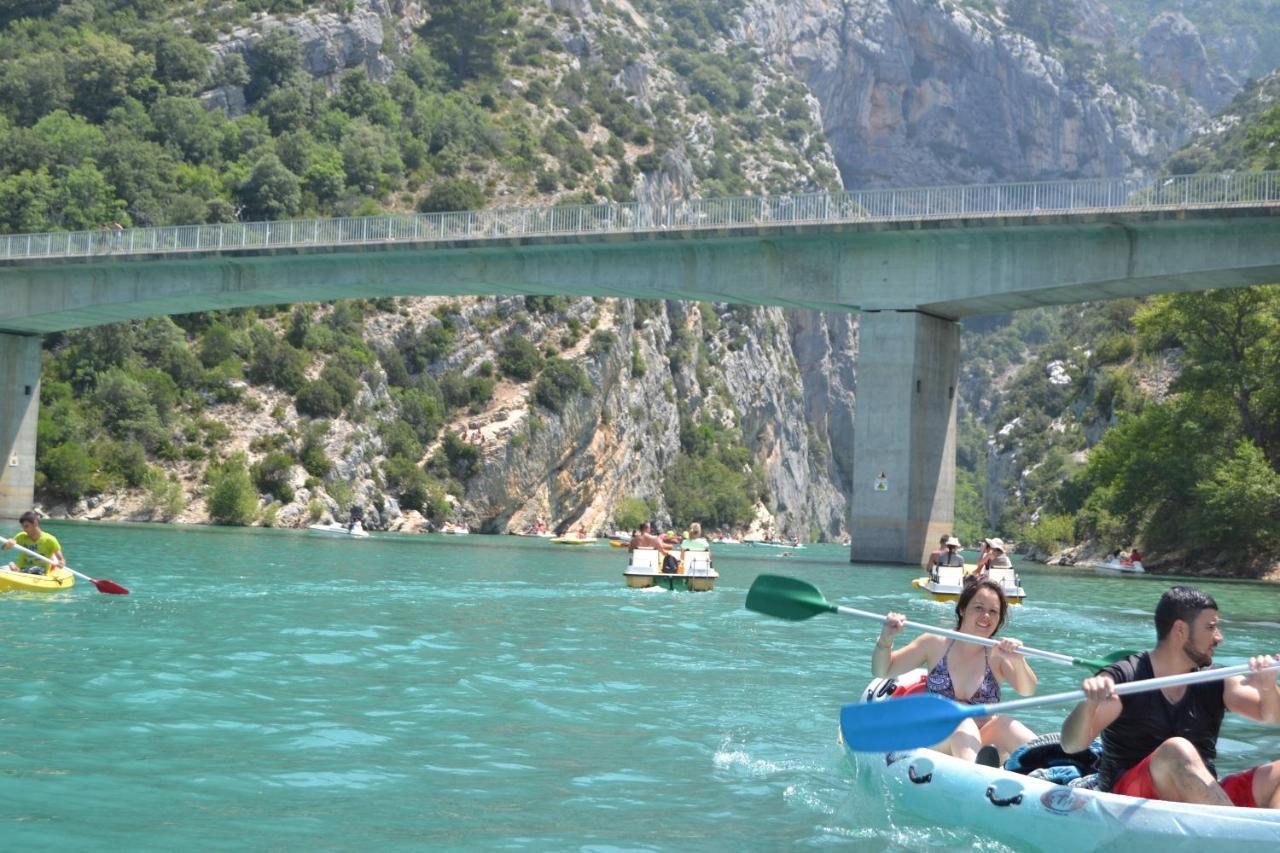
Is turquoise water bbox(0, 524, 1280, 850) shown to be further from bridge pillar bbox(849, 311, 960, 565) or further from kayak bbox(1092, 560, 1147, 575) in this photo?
kayak bbox(1092, 560, 1147, 575)

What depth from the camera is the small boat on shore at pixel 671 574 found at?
3092 centimetres

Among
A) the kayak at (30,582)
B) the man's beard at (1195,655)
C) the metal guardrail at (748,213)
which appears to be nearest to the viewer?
the man's beard at (1195,655)

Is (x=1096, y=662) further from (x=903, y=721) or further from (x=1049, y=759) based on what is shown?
(x=903, y=721)

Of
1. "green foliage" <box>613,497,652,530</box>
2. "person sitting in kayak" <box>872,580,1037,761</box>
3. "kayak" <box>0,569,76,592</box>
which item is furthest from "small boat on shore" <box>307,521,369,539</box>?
"person sitting in kayak" <box>872,580,1037,761</box>

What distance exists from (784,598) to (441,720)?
128 inches

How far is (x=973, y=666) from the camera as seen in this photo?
33.9 feet

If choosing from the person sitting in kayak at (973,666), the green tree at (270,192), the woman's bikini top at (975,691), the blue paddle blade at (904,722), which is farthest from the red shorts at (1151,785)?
the green tree at (270,192)

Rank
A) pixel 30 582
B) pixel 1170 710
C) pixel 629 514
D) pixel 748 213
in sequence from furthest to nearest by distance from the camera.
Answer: pixel 629 514, pixel 748 213, pixel 30 582, pixel 1170 710

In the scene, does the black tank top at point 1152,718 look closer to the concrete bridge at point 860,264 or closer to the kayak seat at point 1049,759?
the kayak seat at point 1049,759

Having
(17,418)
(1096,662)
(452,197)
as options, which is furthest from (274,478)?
(1096,662)

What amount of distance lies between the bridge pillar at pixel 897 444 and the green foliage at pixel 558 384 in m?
45.0

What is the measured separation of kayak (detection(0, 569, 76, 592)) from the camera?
73.7 ft

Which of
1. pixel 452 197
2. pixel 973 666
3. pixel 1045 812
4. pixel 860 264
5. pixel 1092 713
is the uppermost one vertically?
pixel 452 197

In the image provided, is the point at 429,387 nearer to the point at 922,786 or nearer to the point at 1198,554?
the point at 1198,554
